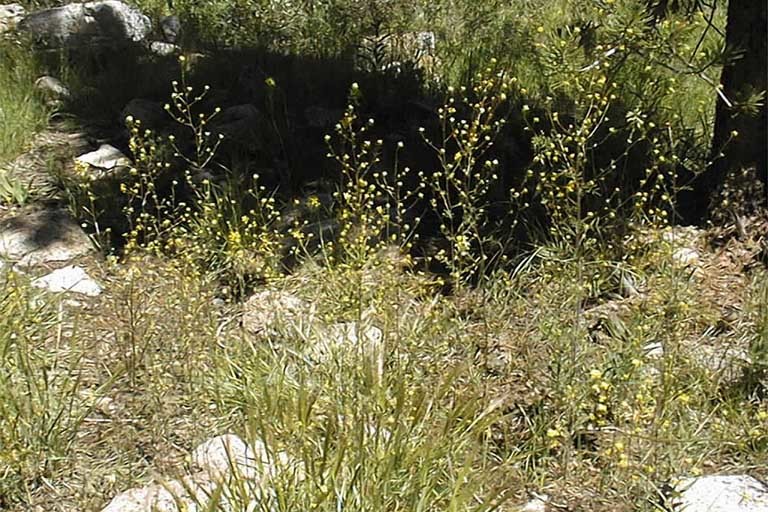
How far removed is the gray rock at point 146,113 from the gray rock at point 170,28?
4.72 feet

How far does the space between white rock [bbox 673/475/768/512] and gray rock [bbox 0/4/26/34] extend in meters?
6.50

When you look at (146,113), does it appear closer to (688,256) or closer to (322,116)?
(322,116)

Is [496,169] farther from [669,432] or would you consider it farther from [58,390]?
[58,390]

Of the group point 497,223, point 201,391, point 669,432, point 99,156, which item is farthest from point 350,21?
point 669,432

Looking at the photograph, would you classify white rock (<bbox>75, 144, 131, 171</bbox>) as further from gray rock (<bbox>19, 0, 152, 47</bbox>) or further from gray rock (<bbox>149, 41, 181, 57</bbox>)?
gray rock (<bbox>19, 0, 152, 47</bbox>)

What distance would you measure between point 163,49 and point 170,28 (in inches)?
20.5

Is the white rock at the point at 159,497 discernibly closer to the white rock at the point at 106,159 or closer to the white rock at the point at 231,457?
the white rock at the point at 231,457

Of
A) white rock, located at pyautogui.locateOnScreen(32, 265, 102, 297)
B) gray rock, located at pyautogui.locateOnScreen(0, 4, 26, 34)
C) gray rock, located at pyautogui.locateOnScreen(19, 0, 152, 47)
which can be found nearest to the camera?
white rock, located at pyautogui.locateOnScreen(32, 265, 102, 297)

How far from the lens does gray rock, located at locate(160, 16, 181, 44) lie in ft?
25.4

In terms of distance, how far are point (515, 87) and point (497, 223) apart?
4.99ft

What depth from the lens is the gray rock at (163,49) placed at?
23.9 ft

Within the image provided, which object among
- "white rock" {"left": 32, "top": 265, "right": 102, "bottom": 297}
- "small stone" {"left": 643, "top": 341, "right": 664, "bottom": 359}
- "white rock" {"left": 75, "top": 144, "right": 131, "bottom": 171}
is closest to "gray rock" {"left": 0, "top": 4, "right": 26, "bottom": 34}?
"white rock" {"left": 75, "top": 144, "right": 131, "bottom": 171}

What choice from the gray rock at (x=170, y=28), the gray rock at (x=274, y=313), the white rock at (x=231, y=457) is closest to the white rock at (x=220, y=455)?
the white rock at (x=231, y=457)

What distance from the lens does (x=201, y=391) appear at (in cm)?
375
